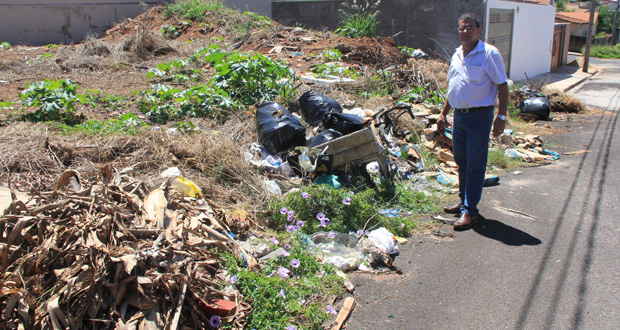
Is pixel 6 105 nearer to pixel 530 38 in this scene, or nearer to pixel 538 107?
pixel 538 107

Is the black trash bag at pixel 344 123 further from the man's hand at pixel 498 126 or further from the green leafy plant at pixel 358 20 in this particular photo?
the green leafy plant at pixel 358 20

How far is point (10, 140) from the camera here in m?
5.02

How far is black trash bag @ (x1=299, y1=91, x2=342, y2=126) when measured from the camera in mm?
6652

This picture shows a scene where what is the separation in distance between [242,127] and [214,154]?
1150 mm

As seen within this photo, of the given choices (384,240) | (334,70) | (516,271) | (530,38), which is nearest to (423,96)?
(334,70)

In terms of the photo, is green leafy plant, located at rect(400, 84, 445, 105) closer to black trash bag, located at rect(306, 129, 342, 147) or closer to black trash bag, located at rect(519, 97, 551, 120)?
black trash bag, located at rect(519, 97, 551, 120)

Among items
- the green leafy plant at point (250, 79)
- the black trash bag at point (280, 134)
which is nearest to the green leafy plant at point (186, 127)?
the black trash bag at point (280, 134)

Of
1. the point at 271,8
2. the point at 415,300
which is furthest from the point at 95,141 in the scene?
the point at 271,8

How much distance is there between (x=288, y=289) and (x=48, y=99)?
184 inches

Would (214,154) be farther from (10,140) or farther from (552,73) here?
(552,73)

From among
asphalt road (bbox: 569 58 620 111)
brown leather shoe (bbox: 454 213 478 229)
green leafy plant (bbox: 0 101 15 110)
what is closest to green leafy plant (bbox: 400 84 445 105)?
brown leather shoe (bbox: 454 213 478 229)

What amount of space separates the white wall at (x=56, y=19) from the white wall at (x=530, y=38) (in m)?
13.4

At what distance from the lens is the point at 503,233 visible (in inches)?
171

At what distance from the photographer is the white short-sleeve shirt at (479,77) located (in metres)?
4.17
